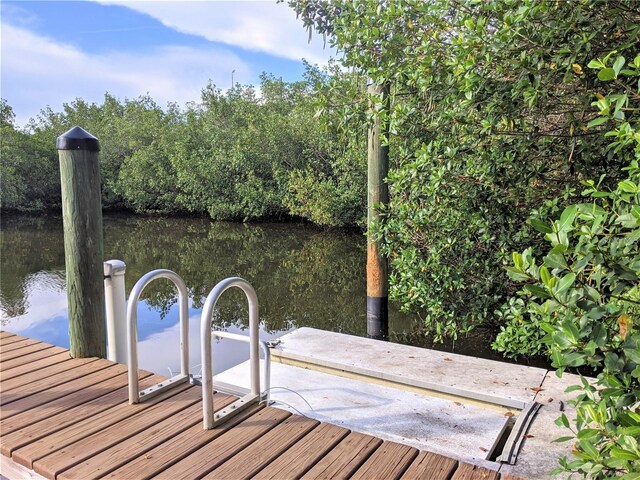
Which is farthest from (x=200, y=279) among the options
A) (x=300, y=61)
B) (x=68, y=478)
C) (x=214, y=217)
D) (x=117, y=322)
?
(x=300, y=61)

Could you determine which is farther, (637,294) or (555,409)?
(555,409)

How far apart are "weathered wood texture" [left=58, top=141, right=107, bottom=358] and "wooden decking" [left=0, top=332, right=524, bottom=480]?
42 cm

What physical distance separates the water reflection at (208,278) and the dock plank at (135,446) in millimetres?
2487

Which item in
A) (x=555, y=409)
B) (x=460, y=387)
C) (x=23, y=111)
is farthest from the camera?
(x=23, y=111)

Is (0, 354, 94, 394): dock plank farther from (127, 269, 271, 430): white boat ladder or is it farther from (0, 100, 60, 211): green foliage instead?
(0, 100, 60, 211): green foliage

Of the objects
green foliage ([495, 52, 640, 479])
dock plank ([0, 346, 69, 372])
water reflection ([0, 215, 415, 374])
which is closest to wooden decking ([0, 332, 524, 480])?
dock plank ([0, 346, 69, 372])

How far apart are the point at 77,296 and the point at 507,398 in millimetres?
2611

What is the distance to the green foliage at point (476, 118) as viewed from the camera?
2428 millimetres

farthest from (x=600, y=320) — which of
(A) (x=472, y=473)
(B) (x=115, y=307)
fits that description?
(B) (x=115, y=307)

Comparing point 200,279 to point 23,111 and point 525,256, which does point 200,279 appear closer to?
point 525,256

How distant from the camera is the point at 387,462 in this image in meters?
1.90

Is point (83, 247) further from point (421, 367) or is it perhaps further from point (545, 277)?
point (545, 277)

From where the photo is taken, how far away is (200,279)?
8.37 metres

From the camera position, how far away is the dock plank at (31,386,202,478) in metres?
1.85
